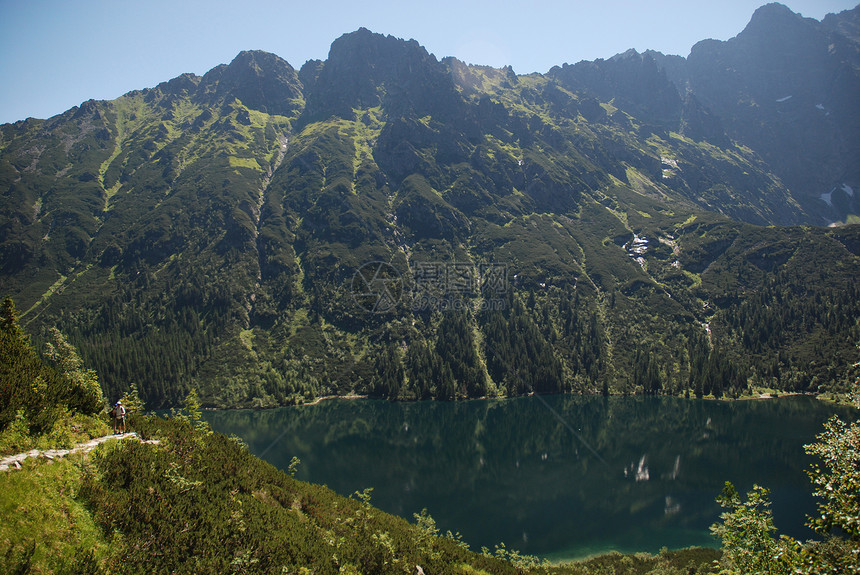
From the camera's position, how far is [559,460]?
10131 cm

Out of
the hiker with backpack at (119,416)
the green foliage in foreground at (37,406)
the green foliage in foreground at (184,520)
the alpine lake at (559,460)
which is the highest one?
the green foliage in foreground at (37,406)

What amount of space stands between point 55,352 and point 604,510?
292ft

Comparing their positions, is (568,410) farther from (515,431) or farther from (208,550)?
(208,550)

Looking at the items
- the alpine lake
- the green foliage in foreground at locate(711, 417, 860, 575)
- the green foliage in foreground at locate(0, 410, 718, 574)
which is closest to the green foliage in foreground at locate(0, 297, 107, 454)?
the green foliage in foreground at locate(0, 410, 718, 574)

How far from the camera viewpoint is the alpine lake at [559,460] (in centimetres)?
7038

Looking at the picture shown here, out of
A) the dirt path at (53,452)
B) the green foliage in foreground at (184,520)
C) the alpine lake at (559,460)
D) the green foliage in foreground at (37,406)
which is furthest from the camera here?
the alpine lake at (559,460)

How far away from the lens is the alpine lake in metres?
70.4

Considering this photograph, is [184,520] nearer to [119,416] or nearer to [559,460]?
[119,416]

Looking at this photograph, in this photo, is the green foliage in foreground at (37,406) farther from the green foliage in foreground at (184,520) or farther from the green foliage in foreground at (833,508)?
the green foliage in foreground at (833,508)

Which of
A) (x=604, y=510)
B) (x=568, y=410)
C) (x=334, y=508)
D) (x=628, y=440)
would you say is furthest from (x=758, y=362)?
(x=334, y=508)

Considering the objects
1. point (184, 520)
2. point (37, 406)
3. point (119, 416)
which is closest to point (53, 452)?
point (37, 406)

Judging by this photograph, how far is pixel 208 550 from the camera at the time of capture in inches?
698

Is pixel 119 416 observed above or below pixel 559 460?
above

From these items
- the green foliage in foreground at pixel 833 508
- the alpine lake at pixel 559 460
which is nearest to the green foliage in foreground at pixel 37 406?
the green foliage in foreground at pixel 833 508
